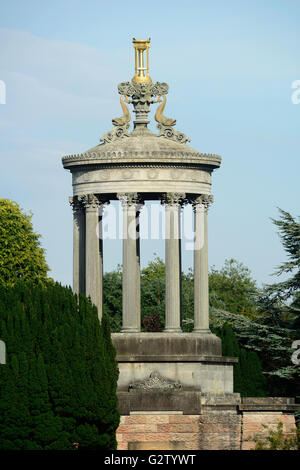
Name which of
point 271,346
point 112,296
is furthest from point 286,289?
point 112,296

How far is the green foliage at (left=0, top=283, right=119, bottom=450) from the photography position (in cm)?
6762

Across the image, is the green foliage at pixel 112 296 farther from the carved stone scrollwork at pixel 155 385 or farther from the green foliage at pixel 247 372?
the carved stone scrollwork at pixel 155 385

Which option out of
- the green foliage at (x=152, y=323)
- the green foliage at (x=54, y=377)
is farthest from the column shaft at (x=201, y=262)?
the green foliage at (x=152, y=323)

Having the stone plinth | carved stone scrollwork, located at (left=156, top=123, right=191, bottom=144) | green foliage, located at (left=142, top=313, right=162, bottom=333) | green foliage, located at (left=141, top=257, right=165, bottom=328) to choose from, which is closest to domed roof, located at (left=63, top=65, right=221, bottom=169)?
carved stone scrollwork, located at (left=156, top=123, right=191, bottom=144)

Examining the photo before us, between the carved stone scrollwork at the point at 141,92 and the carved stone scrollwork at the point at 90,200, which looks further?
the carved stone scrollwork at the point at 141,92

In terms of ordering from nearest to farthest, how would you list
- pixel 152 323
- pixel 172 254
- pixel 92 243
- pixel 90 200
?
pixel 172 254 → pixel 92 243 → pixel 90 200 → pixel 152 323

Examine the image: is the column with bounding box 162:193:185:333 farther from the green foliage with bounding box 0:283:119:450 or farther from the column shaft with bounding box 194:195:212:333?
the green foliage with bounding box 0:283:119:450

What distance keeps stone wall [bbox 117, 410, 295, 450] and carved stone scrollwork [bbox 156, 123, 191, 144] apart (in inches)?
514

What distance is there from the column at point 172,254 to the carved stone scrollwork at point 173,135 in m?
2.98

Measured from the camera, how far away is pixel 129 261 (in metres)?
78.4

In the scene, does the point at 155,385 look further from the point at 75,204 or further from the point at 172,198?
the point at 75,204

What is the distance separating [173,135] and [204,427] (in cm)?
1408

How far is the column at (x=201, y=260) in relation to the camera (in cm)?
7931
